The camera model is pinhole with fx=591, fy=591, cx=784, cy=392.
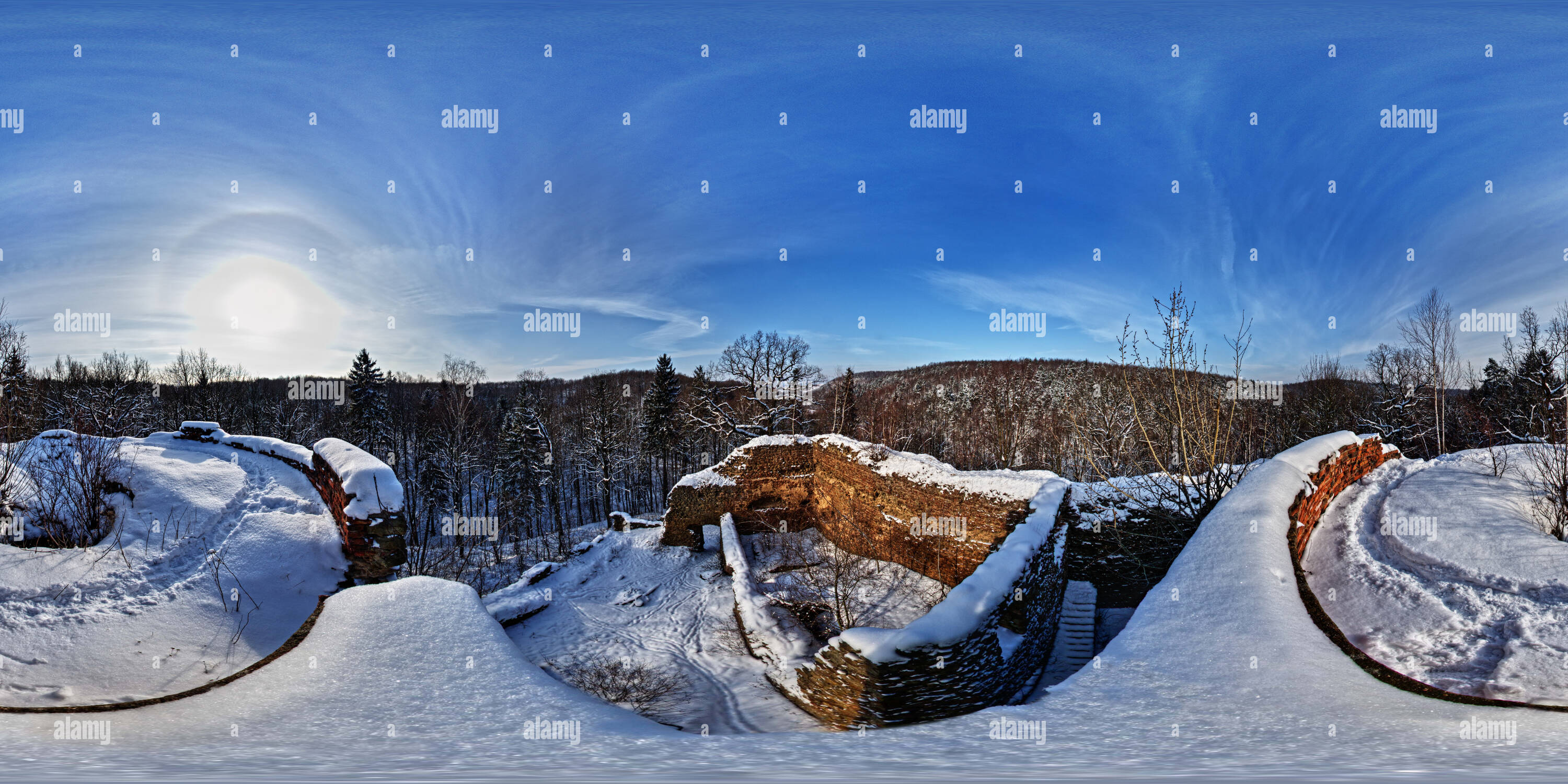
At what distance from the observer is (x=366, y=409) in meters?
35.3

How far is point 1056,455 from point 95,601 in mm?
34118

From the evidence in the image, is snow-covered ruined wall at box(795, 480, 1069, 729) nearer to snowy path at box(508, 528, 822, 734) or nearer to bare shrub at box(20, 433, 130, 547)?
snowy path at box(508, 528, 822, 734)

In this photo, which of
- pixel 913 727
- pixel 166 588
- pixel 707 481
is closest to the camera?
pixel 913 727

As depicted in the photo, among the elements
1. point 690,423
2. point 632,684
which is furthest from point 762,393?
point 632,684

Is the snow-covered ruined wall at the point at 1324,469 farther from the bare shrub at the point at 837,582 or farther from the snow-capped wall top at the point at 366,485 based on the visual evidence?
the snow-capped wall top at the point at 366,485

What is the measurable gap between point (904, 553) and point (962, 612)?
28.8 feet

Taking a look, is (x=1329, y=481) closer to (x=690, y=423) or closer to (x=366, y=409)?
(x=690, y=423)

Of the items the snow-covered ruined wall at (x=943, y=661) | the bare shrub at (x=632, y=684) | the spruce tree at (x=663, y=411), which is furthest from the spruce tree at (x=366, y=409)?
the snow-covered ruined wall at (x=943, y=661)

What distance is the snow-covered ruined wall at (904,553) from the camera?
6504 millimetres

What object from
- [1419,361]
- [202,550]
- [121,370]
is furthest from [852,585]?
[121,370]

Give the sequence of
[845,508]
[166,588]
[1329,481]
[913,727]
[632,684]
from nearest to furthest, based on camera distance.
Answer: [913,727] < [166,588] < [632,684] < [1329,481] < [845,508]

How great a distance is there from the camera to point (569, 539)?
3206 centimetres

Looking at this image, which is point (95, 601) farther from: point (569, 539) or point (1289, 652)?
point (569, 539)

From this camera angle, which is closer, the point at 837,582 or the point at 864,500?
the point at 837,582
